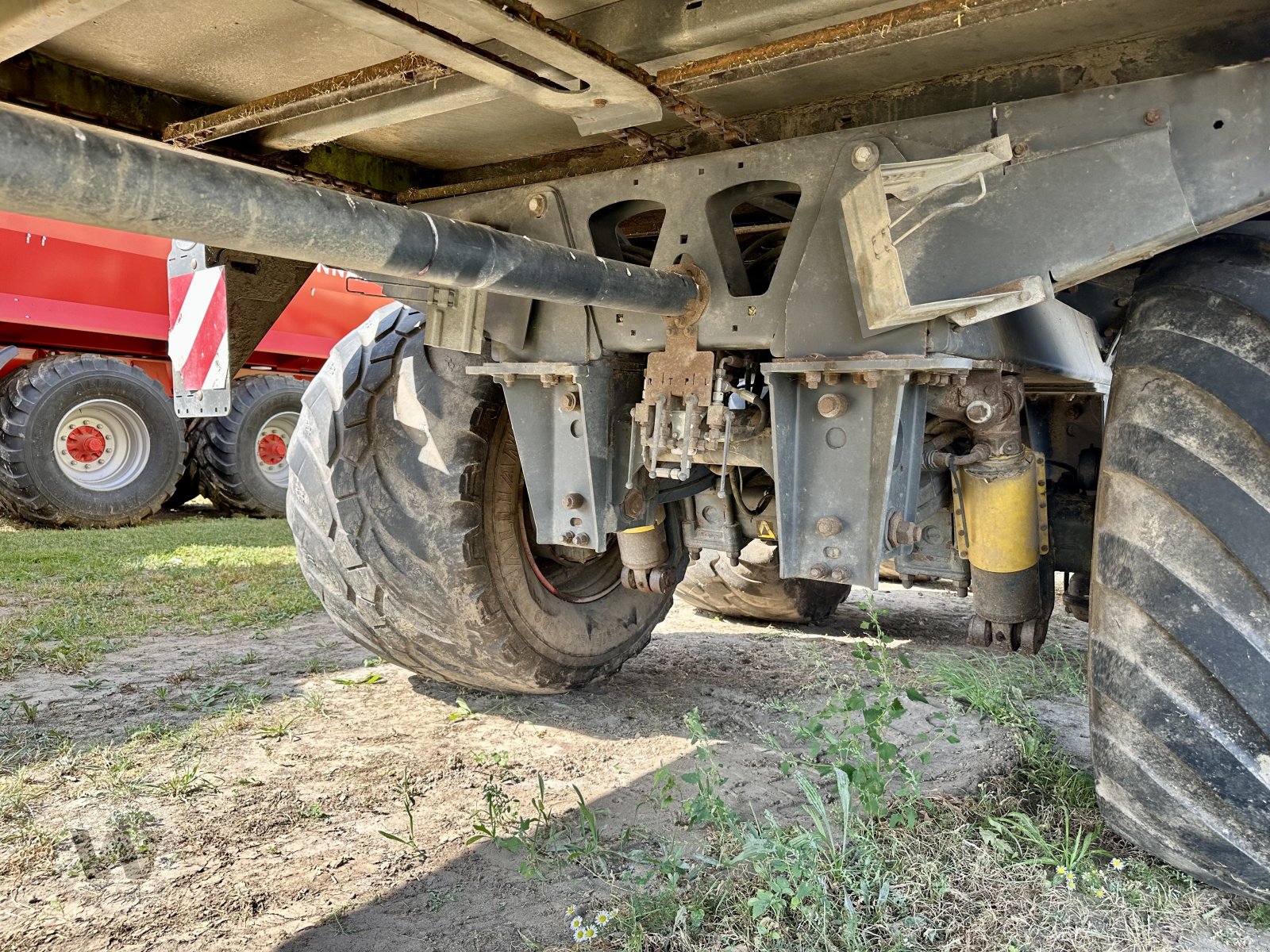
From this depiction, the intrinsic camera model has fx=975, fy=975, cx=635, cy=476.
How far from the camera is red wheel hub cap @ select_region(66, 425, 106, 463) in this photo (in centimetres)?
755

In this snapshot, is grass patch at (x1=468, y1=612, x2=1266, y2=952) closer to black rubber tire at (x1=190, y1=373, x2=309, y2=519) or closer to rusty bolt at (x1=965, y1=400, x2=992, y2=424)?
rusty bolt at (x1=965, y1=400, x2=992, y2=424)

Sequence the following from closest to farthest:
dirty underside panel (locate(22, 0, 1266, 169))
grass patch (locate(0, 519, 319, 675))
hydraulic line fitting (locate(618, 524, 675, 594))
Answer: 1. dirty underside panel (locate(22, 0, 1266, 169))
2. hydraulic line fitting (locate(618, 524, 675, 594))
3. grass patch (locate(0, 519, 319, 675))

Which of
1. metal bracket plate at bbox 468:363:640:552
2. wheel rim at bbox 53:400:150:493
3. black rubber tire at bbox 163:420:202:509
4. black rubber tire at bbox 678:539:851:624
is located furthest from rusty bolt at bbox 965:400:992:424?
black rubber tire at bbox 163:420:202:509

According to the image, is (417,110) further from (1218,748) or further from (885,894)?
(1218,748)

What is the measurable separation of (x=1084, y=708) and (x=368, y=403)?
2.41m

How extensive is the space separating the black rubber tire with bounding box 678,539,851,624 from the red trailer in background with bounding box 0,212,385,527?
11.2 ft

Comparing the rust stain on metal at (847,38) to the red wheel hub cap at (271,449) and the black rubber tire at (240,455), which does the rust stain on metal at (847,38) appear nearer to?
the black rubber tire at (240,455)

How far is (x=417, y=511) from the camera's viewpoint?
268 cm

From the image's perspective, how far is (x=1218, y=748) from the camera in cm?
170

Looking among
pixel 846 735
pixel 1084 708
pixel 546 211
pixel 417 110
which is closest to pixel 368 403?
pixel 546 211

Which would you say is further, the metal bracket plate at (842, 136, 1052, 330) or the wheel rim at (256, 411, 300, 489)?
the wheel rim at (256, 411, 300, 489)

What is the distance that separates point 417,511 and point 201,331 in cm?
199

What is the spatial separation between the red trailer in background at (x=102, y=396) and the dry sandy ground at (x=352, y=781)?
3781 millimetres

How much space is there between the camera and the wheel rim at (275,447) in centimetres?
908
